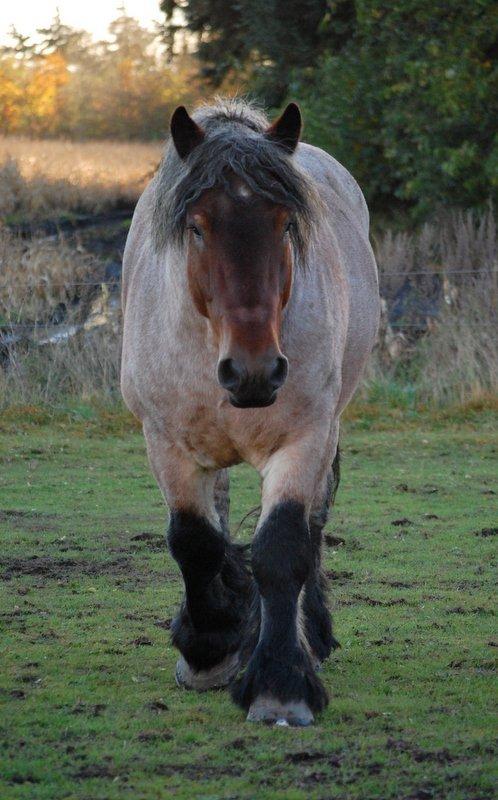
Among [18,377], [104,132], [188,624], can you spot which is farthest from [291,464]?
[104,132]

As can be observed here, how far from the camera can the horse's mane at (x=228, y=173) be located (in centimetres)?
374

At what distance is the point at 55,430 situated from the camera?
11.2m

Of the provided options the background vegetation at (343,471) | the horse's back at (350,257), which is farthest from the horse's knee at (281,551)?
the horse's back at (350,257)

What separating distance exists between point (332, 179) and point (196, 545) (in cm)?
261

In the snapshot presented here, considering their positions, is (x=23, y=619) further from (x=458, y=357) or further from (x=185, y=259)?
(x=458, y=357)

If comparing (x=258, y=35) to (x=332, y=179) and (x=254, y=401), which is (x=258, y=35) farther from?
(x=254, y=401)

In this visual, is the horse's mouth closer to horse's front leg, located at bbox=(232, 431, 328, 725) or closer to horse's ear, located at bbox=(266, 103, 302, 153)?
horse's front leg, located at bbox=(232, 431, 328, 725)

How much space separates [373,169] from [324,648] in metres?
16.0

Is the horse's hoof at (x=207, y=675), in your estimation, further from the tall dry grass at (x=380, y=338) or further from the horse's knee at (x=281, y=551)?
the tall dry grass at (x=380, y=338)

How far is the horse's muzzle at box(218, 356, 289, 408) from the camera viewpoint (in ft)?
11.3

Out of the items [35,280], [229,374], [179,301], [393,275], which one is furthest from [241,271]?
[393,275]

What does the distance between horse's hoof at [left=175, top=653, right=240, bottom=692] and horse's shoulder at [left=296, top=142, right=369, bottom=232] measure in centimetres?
244

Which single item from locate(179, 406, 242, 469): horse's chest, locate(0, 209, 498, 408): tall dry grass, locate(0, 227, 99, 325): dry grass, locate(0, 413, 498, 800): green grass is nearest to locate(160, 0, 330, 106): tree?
locate(0, 209, 498, 408): tall dry grass

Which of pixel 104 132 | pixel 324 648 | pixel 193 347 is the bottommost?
pixel 104 132
